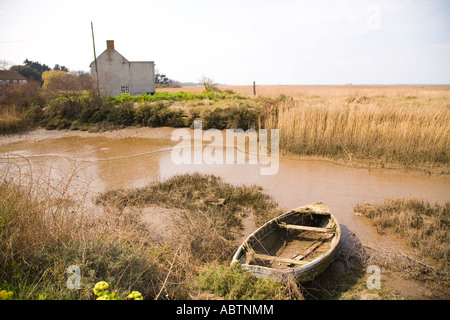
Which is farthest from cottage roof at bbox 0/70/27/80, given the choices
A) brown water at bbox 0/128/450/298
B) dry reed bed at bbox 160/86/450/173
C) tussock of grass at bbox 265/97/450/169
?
dry reed bed at bbox 160/86/450/173

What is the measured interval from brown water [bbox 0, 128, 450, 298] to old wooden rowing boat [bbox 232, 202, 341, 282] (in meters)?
0.88

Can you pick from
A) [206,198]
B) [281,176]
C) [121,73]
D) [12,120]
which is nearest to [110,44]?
[121,73]

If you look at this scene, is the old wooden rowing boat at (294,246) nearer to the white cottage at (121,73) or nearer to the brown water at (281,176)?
the brown water at (281,176)

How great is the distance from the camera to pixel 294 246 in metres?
6.27

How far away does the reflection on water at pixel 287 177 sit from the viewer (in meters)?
8.88

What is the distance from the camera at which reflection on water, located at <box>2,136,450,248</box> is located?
8.88 meters

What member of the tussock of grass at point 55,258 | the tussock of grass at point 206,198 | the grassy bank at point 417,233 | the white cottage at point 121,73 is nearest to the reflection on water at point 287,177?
the grassy bank at point 417,233

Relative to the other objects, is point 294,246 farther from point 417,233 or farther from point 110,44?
point 110,44

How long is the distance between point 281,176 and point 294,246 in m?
4.92

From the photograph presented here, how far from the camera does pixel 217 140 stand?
53.5 feet

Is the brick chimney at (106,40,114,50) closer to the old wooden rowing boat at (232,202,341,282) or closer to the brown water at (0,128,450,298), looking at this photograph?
the brown water at (0,128,450,298)

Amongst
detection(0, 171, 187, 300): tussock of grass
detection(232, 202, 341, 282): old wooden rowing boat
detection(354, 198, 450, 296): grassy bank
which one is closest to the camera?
detection(0, 171, 187, 300): tussock of grass

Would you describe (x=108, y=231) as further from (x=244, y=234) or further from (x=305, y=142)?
(x=305, y=142)
